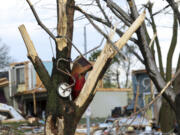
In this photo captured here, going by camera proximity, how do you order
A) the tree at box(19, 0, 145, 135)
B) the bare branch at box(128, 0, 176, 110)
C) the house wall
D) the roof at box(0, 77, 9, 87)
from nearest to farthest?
1. the tree at box(19, 0, 145, 135)
2. the bare branch at box(128, 0, 176, 110)
3. the roof at box(0, 77, 9, 87)
4. the house wall

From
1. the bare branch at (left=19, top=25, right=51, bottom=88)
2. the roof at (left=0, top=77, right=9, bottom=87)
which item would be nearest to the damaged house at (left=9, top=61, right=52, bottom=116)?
the roof at (left=0, top=77, right=9, bottom=87)

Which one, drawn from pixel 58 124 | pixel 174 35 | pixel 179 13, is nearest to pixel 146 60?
pixel 179 13

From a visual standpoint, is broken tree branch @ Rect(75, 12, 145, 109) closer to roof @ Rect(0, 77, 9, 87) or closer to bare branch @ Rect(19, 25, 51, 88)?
bare branch @ Rect(19, 25, 51, 88)

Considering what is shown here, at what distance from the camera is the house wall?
100 feet

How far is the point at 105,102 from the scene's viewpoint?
103 feet

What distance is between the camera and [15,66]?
31.0 metres

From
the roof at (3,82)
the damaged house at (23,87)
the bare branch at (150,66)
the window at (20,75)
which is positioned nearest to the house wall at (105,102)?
the damaged house at (23,87)

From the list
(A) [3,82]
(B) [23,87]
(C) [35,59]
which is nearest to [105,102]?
(B) [23,87]

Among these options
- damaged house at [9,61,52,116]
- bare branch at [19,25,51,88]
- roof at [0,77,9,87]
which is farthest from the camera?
damaged house at [9,61,52,116]

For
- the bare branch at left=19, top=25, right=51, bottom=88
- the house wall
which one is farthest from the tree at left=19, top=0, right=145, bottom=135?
the house wall

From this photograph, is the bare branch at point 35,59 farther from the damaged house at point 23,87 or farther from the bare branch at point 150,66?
the damaged house at point 23,87

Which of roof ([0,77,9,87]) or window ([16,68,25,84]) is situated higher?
window ([16,68,25,84])

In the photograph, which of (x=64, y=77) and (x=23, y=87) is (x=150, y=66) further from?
(x=23, y=87)

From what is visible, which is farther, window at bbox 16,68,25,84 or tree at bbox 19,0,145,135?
window at bbox 16,68,25,84
